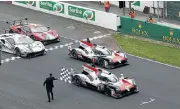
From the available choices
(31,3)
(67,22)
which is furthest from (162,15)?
(31,3)

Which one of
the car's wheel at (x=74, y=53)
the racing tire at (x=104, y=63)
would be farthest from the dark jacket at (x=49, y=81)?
the car's wheel at (x=74, y=53)

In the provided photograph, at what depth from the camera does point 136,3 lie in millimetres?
53469

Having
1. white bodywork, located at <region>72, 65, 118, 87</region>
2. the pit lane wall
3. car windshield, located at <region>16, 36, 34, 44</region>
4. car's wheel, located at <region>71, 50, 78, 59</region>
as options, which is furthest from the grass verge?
car windshield, located at <region>16, 36, 34, 44</region>

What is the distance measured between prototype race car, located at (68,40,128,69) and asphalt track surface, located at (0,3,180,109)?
20.5 inches

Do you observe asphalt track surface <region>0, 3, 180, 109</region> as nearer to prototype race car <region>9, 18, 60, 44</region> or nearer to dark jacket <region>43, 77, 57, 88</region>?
prototype race car <region>9, 18, 60, 44</region>

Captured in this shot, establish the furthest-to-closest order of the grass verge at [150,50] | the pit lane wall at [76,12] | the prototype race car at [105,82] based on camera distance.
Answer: the pit lane wall at [76,12], the grass verge at [150,50], the prototype race car at [105,82]

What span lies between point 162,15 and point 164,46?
378 inches

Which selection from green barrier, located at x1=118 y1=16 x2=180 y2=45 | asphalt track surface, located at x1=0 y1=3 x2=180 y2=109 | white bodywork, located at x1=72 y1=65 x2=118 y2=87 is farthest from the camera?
green barrier, located at x1=118 y1=16 x2=180 y2=45

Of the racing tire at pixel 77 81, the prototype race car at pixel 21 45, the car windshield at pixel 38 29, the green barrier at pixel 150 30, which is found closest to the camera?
the racing tire at pixel 77 81

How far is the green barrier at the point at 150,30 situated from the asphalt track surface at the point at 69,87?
2.73 meters

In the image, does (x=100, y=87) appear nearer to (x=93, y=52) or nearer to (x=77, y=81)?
(x=77, y=81)

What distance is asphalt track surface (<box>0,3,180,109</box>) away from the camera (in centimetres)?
3080

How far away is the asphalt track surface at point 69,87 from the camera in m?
30.8

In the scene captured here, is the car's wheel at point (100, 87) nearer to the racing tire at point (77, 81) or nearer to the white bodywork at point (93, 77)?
the white bodywork at point (93, 77)
